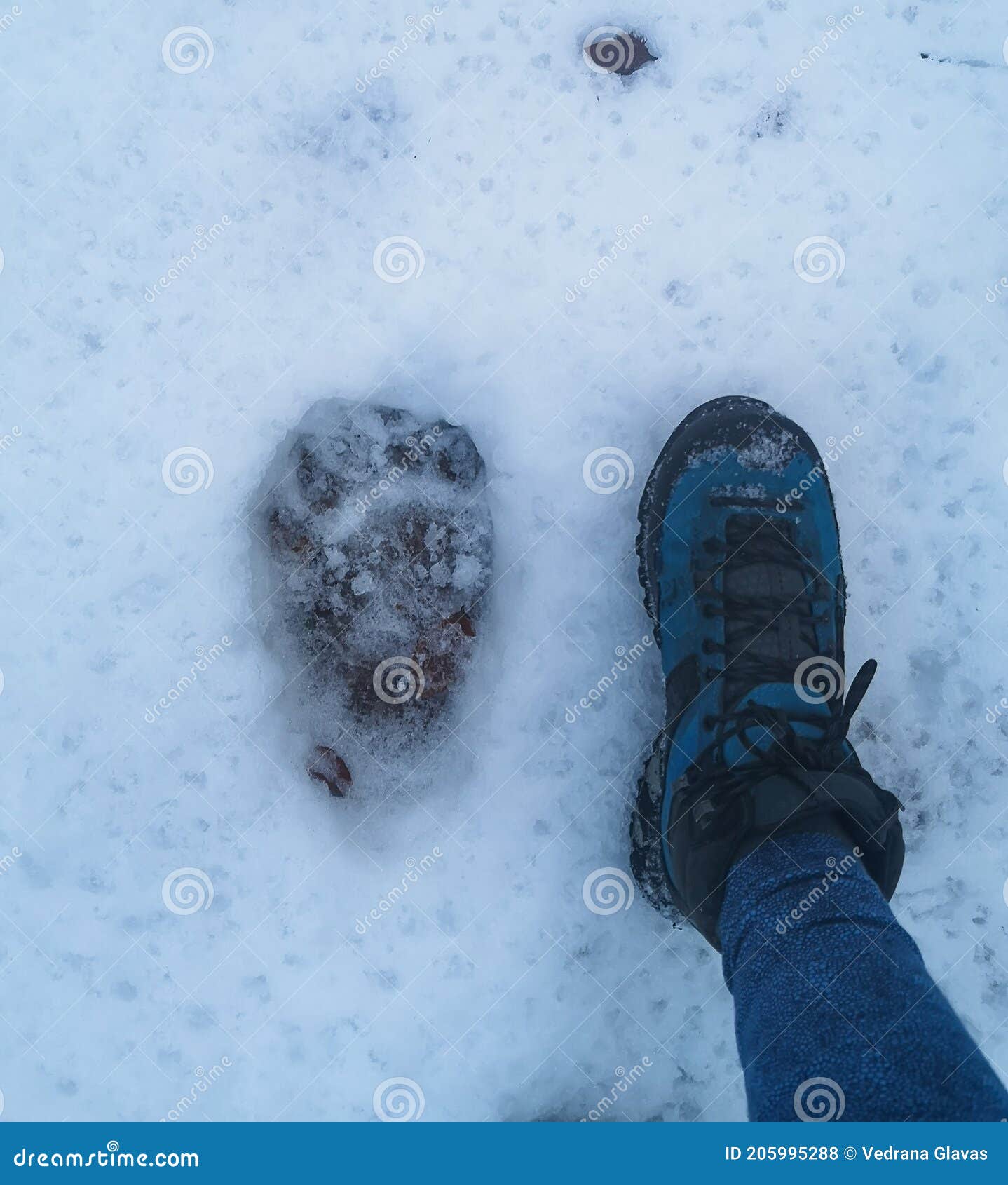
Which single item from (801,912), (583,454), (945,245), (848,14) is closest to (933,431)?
(945,245)

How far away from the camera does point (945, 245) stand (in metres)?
3.20

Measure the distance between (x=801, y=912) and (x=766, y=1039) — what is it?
1.07 feet

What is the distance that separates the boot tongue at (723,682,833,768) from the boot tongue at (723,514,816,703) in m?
0.09

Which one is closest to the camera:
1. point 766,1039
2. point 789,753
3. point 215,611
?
point 766,1039

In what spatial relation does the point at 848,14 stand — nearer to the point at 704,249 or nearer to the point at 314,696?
the point at 704,249
